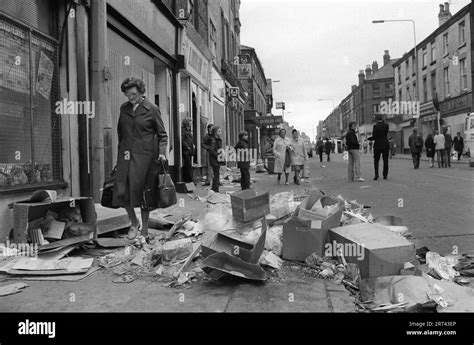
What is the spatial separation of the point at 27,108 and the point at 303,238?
388 centimetres

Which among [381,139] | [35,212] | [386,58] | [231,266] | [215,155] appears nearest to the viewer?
[231,266]

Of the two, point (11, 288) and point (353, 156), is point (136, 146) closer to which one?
point (11, 288)

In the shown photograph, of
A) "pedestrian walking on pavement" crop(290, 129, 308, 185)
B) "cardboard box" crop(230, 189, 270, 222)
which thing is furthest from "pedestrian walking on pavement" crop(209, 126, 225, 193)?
"cardboard box" crop(230, 189, 270, 222)

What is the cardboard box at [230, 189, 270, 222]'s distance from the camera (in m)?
5.30

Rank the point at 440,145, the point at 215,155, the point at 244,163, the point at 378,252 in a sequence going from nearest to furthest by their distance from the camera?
1. the point at 378,252
2. the point at 244,163
3. the point at 215,155
4. the point at 440,145

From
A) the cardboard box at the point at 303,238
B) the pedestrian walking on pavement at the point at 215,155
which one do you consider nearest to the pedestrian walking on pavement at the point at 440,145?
the pedestrian walking on pavement at the point at 215,155

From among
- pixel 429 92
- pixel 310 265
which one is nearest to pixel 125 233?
pixel 310 265

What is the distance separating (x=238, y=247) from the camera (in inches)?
156

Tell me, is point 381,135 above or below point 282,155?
above

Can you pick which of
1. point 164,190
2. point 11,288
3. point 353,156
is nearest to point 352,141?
point 353,156

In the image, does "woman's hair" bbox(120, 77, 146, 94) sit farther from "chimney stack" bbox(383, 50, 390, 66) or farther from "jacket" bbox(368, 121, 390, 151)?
"chimney stack" bbox(383, 50, 390, 66)

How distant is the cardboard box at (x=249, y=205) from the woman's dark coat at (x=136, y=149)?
1.04m

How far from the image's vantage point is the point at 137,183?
5.34 metres
